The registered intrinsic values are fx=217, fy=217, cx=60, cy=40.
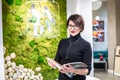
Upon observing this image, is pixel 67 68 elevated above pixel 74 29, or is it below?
below

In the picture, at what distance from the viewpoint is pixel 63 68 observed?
204 cm

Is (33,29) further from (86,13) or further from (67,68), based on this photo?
(67,68)

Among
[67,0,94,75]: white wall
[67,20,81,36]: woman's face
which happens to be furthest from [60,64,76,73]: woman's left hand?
[67,0,94,75]: white wall

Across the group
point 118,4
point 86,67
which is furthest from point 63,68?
point 118,4

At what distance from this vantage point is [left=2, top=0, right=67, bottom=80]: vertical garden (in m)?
4.63

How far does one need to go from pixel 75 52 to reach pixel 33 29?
276cm

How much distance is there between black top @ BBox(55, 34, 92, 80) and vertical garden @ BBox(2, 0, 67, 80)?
2608 mm

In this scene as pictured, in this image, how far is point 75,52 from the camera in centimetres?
207

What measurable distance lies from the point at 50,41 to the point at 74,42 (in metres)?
2.69

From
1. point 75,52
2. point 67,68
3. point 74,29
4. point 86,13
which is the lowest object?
point 67,68

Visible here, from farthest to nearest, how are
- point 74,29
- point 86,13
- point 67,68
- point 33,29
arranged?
1. point 33,29
2. point 86,13
3. point 74,29
4. point 67,68

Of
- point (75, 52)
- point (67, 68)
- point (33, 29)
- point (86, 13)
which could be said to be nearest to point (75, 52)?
point (75, 52)

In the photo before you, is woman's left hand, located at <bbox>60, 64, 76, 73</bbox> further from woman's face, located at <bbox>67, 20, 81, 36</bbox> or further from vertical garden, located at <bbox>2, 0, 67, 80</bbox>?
vertical garden, located at <bbox>2, 0, 67, 80</bbox>

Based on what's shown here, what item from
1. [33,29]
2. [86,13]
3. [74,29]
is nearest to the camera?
[74,29]
